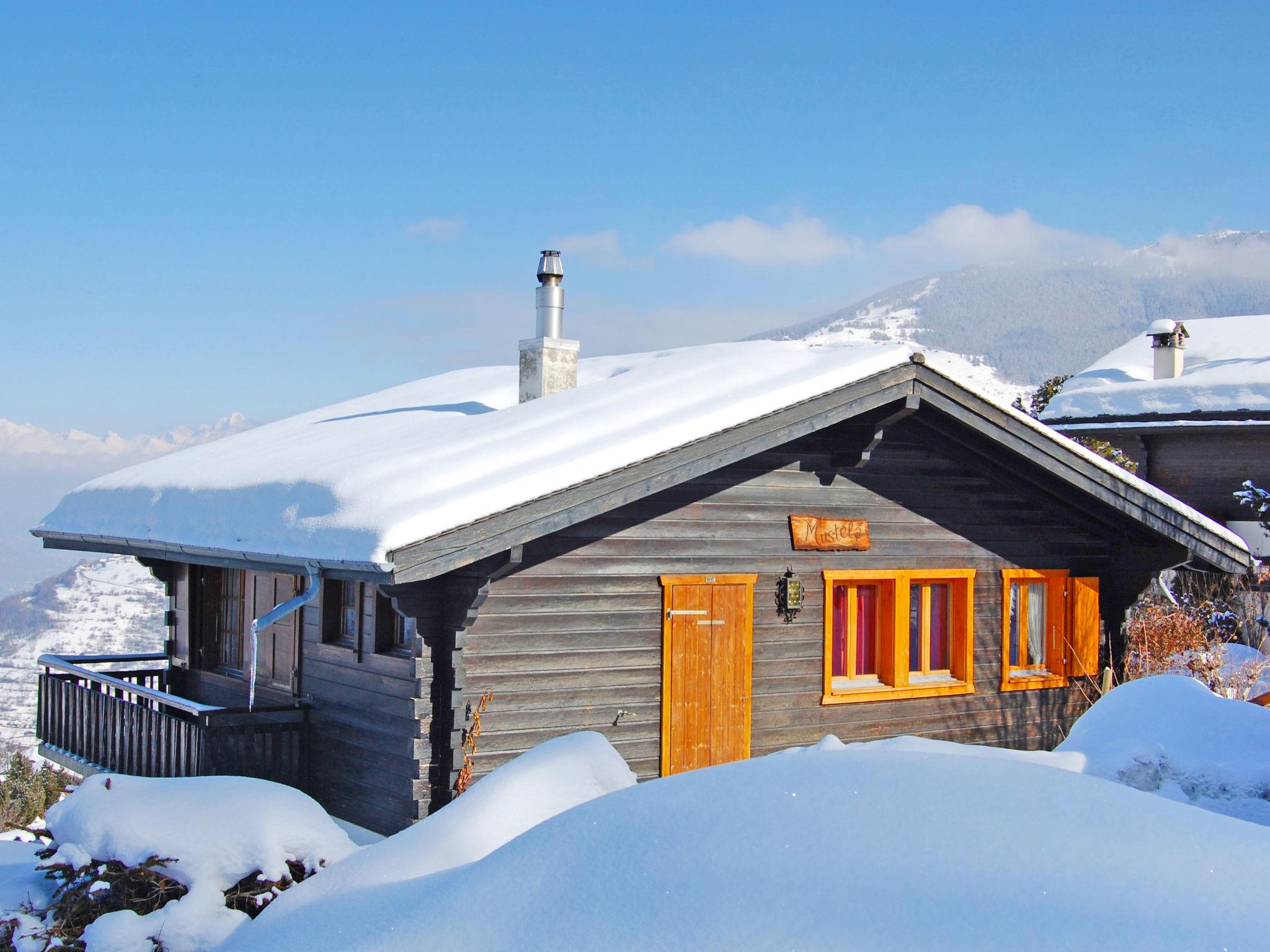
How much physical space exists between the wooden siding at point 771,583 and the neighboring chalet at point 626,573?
0.03m

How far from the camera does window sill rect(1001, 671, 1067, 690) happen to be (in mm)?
11578

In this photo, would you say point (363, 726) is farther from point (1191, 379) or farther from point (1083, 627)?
point (1191, 379)

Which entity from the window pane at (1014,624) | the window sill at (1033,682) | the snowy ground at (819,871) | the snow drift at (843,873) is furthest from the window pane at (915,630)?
the snow drift at (843,873)

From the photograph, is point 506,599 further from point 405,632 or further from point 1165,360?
point 1165,360

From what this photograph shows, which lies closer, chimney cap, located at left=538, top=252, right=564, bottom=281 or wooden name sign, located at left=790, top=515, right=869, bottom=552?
wooden name sign, located at left=790, top=515, right=869, bottom=552

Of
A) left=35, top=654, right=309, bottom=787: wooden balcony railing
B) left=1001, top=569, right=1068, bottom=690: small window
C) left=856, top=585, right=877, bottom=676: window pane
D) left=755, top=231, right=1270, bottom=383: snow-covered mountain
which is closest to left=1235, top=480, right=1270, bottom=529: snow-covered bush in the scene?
left=1001, top=569, right=1068, bottom=690: small window

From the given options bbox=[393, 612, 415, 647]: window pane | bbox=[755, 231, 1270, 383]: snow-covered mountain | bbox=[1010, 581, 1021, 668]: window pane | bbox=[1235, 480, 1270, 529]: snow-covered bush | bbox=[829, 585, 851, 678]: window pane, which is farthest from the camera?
bbox=[755, 231, 1270, 383]: snow-covered mountain

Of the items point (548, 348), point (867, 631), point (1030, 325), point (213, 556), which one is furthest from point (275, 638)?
point (1030, 325)

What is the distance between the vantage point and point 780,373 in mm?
10281

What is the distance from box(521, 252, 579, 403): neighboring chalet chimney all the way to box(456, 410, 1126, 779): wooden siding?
10.8 ft

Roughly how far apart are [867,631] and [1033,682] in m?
2.08

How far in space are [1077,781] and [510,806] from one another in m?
1.98

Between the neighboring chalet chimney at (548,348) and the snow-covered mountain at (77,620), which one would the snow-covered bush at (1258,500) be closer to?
the neighboring chalet chimney at (548,348)

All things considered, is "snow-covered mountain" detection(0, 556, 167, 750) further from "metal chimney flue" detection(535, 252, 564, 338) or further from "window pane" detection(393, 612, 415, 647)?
"window pane" detection(393, 612, 415, 647)
